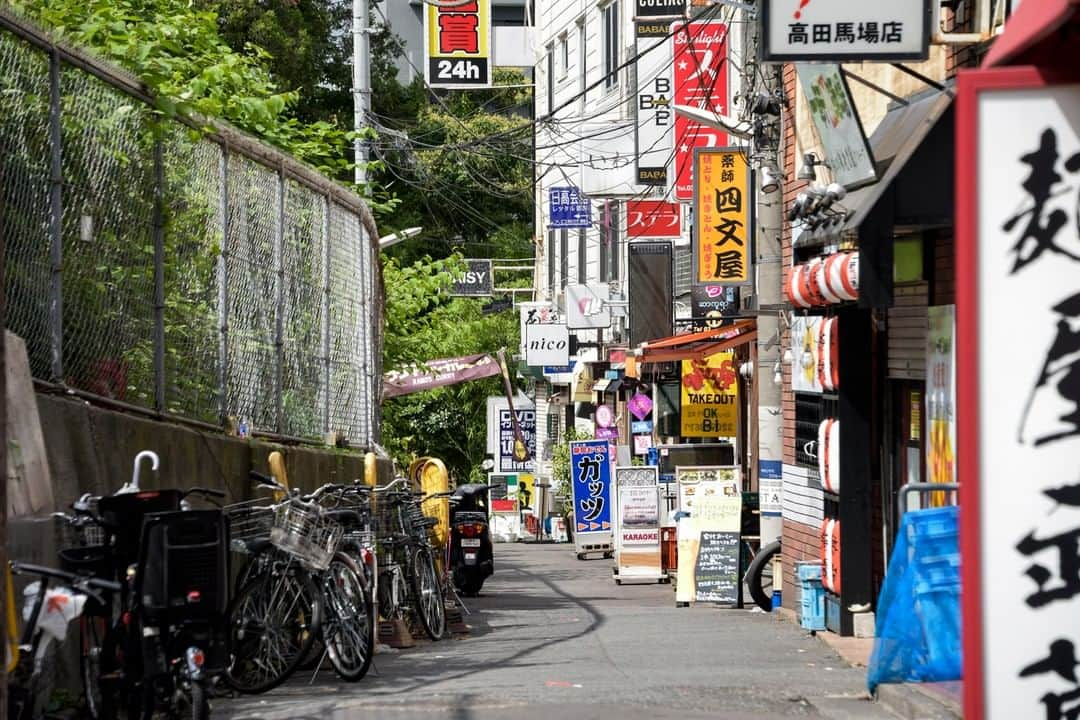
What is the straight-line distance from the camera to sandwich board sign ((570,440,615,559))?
2777cm

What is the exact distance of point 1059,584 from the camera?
4.23 m

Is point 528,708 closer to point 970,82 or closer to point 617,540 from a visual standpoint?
point 970,82

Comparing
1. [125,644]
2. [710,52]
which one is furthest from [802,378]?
[710,52]

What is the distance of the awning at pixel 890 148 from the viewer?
10172mm

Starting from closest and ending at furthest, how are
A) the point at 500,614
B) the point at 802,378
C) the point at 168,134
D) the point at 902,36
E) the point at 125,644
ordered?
Result: 1. the point at 125,644
2. the point at 902,36
3. the point at 168,134
4. the point at 802,378
5. the point at 500,614

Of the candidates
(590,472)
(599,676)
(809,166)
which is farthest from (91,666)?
(590,472)

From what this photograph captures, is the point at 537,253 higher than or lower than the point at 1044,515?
higher

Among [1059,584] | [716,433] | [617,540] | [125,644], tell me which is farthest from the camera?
[716,433]

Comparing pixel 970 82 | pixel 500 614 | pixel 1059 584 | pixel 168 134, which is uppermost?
pixel 168 134

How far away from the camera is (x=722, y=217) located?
2003 centimetres

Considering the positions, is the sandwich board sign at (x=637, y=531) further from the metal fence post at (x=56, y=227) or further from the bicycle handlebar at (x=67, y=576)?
the bicycle handlebar at (x=67, y=576)

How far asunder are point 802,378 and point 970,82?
10.6m

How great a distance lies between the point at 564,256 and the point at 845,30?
3017cm

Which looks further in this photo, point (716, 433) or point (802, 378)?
point (716, 433)
